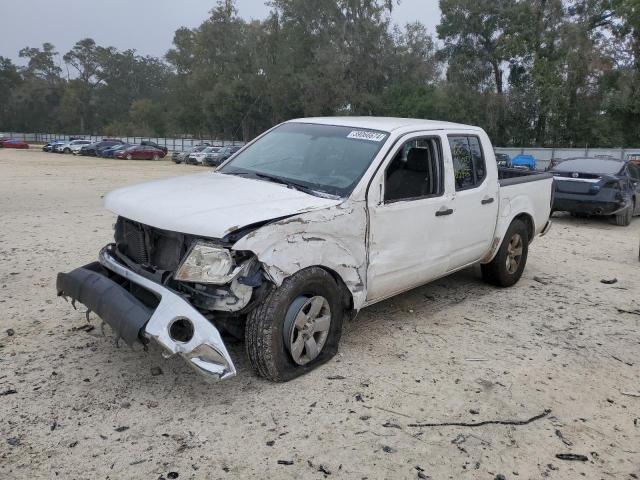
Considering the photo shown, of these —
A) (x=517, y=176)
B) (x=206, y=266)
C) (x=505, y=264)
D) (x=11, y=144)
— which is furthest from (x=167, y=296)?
(x=11, y=144)

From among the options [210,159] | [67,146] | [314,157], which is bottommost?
[314,157]

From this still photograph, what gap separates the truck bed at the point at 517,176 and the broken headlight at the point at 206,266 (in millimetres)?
3520

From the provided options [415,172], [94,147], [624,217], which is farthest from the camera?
[94,147]

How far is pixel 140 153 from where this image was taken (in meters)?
40.8

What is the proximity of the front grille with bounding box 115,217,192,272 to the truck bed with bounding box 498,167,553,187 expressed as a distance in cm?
358

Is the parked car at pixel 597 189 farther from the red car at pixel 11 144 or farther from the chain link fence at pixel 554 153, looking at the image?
the red car at pixel 11 144

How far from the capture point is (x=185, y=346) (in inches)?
122

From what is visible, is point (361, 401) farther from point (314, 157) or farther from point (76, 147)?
point (76, 147)

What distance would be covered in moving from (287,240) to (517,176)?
431cm

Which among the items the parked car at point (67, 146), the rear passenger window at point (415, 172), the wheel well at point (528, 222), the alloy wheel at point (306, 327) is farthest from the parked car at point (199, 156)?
the alloy wheel at point (306, 327)

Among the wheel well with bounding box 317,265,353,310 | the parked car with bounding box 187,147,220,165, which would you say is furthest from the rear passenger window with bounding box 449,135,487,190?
the parked car with bounding box 187,147,220,165

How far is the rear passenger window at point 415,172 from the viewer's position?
4.20m

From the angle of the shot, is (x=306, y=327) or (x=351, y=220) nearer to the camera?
(x=306, y=327)

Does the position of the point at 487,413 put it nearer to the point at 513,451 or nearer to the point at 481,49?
the point at 513,451
